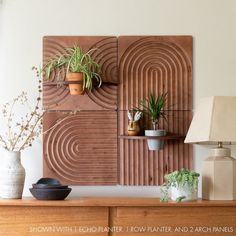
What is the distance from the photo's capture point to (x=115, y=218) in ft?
7.86

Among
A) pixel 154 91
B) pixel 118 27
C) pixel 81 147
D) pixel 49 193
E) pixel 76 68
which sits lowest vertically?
pixel 49 193

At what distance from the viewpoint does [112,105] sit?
110 inches

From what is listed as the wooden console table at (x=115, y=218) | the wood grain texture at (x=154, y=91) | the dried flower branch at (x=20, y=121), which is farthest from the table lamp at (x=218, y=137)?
the dried flower branch at (x=20, y=121)

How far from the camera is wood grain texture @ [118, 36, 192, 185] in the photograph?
2.77 metres

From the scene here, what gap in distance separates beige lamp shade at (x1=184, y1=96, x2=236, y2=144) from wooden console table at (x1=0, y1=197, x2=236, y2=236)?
0.33m

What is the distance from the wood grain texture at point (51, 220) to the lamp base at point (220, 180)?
55 centimetres

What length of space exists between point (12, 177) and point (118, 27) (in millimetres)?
1067

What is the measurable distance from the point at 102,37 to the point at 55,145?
69cm

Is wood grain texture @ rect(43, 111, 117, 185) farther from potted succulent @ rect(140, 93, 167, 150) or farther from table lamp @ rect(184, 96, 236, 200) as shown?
table lamp @ rect(184, 96, 236, 200)

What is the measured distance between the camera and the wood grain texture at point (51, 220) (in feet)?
7.84

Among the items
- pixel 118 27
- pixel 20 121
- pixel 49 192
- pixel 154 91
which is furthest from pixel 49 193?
pixel 118 27

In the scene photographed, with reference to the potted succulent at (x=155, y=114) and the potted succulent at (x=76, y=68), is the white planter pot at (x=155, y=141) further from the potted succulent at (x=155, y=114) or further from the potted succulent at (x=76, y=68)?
the potted succulent at (x=76, y=68)

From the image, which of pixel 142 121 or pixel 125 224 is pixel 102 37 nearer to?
pixel 142 121

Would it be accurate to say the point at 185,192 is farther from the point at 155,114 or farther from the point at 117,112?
the point at 117,112
